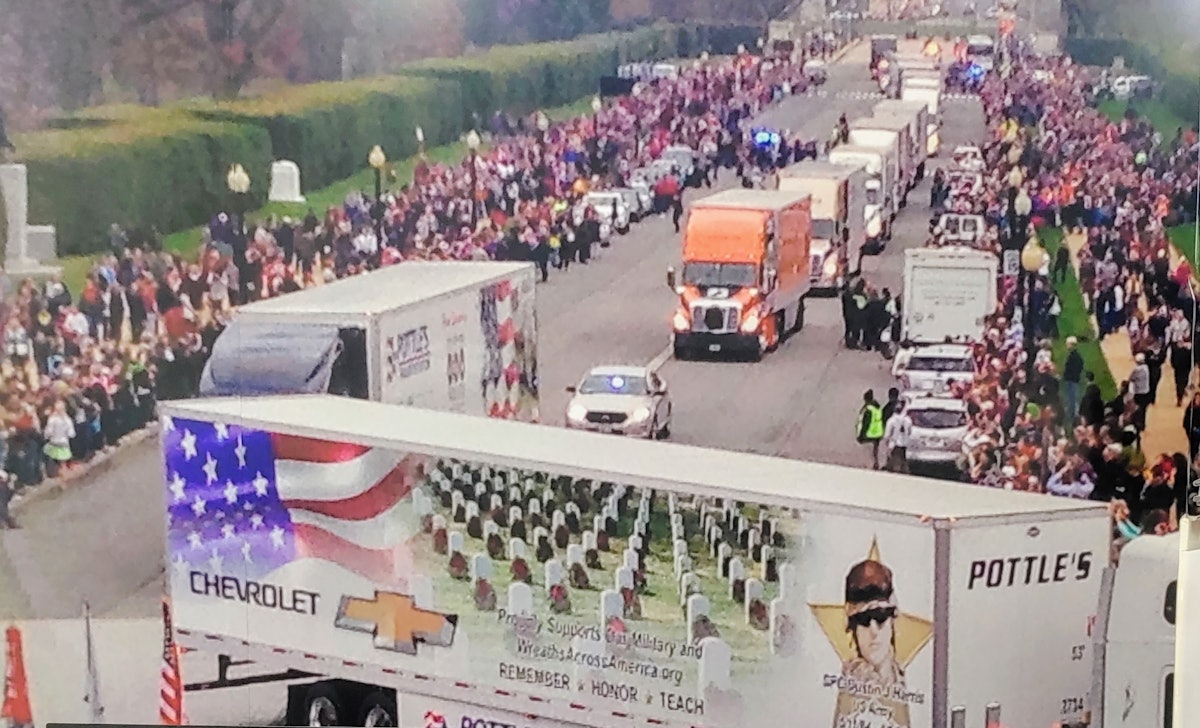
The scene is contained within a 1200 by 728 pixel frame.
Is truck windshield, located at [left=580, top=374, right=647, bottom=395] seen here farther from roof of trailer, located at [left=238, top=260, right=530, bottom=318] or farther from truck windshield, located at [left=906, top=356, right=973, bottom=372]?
truck windshield, located at [left=906, top=356, right=973, bottom=372]

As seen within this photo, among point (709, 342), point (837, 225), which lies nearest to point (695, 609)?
point (709, 342)

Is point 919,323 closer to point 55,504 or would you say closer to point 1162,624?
point 1162,624

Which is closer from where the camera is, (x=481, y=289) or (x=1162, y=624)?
(x=1162, y=624)

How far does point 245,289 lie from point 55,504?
3.49 feet

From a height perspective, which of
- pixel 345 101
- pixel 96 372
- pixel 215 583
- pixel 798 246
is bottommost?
pixel 215 583

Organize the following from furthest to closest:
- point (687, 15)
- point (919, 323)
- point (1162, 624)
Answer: point (687, 15) → point (919, 323) → point (1162, 624)

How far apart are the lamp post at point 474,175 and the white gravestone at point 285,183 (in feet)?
2.06

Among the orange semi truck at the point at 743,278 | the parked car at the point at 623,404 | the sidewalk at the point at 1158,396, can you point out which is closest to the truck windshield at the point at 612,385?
the parked car at the point at 623,404

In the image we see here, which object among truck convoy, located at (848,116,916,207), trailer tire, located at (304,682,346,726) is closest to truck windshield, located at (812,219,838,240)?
truck convoy, located at (848,116,916,207)

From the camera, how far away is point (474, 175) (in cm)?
691

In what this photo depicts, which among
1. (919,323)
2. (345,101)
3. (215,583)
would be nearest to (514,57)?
(345,101)

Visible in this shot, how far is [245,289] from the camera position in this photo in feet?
22.2

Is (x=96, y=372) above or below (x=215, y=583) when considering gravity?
above

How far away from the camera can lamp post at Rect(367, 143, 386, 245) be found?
6.78 meters
